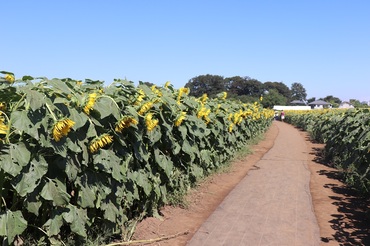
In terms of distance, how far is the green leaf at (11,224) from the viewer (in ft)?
10.1

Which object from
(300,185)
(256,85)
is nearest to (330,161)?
(300,185)

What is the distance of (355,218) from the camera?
246 inches

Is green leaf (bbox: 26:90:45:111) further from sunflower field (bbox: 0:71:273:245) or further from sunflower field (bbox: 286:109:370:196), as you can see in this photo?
sunflower field (bbox: 286:109:370:196)

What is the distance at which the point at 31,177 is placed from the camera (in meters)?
3.15

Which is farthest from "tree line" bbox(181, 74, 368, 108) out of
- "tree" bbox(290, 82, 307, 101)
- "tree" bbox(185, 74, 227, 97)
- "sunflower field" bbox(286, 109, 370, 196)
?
"sunflower field" bbox(286, 109, 370, 196)

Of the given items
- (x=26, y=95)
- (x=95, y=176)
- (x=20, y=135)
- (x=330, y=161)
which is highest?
(x=26, y=95)

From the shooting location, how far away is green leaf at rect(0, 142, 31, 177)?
2.96 metres

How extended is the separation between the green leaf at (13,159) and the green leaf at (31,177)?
0.13 meters

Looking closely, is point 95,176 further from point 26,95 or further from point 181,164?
Result: point 181,164

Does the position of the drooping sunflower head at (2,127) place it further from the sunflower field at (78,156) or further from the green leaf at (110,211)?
the green leaf at (110,211)

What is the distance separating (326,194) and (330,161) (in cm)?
492

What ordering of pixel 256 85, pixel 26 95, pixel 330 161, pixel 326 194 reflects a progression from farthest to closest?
pixel 256 85, pixel 330 161, pixel 326 194, pixel 26 95

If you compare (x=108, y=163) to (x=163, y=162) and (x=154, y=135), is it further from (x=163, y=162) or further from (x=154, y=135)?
(x=163, y=162)

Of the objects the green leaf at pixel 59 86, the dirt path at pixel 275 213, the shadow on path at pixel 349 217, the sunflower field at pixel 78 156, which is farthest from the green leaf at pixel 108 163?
the shadow on path at pixel 349 217
